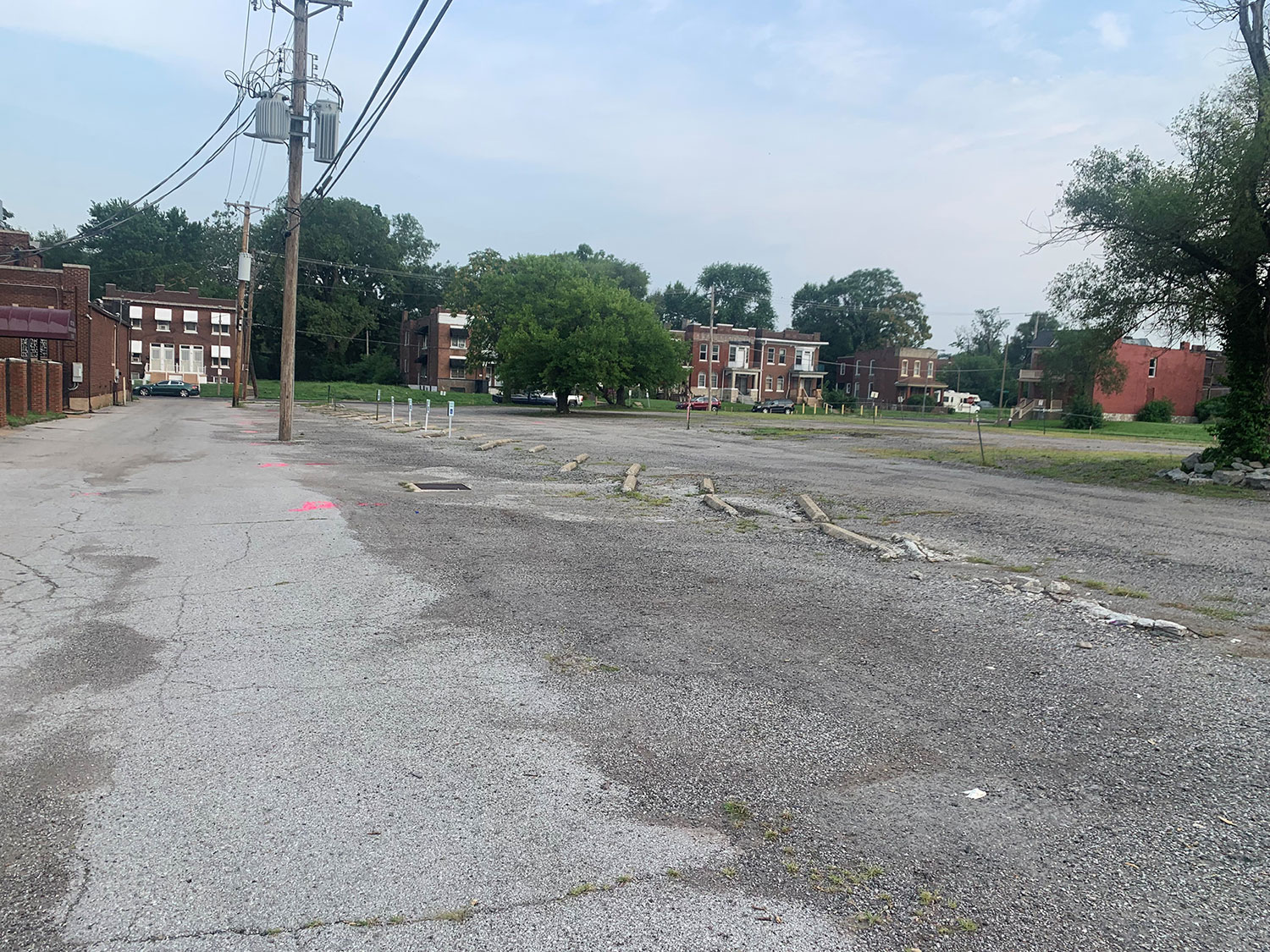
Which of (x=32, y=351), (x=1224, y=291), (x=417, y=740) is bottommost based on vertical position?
(x=417, y=740)

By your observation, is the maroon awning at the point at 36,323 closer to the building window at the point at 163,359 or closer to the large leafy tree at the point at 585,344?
the large leafy tree at the point at 585,344

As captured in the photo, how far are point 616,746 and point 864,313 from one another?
13464cm

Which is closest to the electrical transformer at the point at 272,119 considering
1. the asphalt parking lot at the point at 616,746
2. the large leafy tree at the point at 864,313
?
the asphalt parking lot at the point at 616,746

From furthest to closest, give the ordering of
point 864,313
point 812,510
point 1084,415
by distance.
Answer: point 864,313 < point 1084,415 < point 812,510

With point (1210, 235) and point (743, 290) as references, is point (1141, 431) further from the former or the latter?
point (743, 290)

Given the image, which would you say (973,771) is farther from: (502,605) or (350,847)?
(502,605)

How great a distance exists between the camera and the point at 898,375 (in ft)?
350

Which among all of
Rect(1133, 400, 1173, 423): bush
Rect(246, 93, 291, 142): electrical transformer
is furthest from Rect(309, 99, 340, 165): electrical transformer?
Rect(1133, 400, 1173, 423): bush

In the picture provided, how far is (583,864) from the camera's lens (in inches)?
139

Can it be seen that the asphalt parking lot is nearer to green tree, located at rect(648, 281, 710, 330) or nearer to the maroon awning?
the maroon awning

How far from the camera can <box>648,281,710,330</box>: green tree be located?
435ft

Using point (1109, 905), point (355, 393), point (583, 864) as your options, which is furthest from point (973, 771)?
point (355, 393)

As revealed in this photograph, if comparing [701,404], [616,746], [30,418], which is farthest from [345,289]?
[616,746]

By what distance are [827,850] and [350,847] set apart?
1990 millimetres
